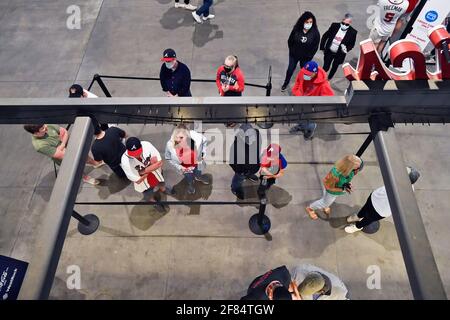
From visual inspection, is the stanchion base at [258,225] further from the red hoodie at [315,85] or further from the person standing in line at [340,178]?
the red hoodie at [315,85]

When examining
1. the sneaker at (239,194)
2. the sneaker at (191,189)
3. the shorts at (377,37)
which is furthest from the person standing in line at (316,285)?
the shorts at (377,37)

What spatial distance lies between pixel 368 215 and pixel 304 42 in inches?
141

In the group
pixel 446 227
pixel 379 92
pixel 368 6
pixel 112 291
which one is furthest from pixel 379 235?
pixel 368 6

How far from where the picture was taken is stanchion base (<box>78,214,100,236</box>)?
5.74 meters

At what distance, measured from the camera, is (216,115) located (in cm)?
379

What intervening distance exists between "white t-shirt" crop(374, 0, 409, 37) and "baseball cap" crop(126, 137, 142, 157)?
5869mm

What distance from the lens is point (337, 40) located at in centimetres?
657

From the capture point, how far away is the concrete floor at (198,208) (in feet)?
17.3

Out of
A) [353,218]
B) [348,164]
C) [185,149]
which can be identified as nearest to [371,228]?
[353,218]

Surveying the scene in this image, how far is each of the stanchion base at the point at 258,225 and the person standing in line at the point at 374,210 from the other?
139 centimetres

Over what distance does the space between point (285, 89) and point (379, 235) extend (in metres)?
3.87

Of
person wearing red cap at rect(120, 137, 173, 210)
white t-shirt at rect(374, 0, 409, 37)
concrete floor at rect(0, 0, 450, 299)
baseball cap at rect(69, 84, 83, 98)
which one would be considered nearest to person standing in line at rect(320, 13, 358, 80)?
white t-shirt at rect(374, 0, 409, 37)

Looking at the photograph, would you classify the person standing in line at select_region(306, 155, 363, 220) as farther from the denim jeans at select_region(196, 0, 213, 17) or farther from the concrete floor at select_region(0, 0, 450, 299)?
the denim jeans at select_region(196, 0, 213, 17)

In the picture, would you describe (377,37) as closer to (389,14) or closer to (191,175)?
(389,14)
